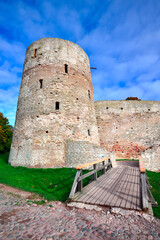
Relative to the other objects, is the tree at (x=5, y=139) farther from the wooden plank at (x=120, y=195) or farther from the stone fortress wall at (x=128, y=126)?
the wooden plank at (x=120, y=195)

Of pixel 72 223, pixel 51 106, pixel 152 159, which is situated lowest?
pixel 72 223

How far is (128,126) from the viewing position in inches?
609

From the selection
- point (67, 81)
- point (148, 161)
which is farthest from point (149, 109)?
point (67, 81)

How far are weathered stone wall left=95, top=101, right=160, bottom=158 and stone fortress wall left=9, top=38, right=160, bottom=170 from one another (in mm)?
423

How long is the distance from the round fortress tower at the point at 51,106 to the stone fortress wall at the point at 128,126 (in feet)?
13.7

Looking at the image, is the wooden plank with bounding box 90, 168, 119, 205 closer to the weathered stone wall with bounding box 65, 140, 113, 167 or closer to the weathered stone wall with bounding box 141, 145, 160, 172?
the weathered stone wall with bounding box 65, 140, 113, 167

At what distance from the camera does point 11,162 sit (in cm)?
1039

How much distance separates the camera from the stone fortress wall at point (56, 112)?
31.7 feet

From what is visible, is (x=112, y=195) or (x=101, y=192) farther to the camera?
(x=101, y=192)

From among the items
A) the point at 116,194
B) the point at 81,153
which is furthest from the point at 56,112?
the point at 116,194

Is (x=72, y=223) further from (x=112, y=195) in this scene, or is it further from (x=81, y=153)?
(x=81, y=153)

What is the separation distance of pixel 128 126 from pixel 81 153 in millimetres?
8000

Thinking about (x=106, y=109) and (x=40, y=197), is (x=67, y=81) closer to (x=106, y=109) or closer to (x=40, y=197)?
(x=106, y=109)

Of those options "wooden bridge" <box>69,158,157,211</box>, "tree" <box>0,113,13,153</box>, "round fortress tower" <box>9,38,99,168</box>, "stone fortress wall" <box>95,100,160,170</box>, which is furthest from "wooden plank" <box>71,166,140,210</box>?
"tree" <box>0,113,13,153</box>
